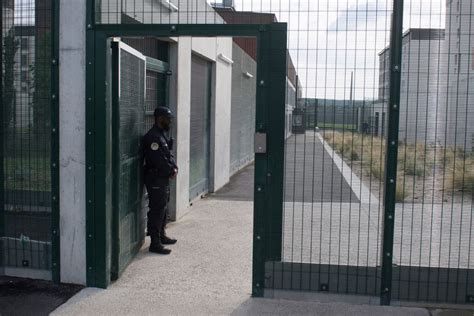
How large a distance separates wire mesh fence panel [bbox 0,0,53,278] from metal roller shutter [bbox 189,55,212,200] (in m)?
4.70

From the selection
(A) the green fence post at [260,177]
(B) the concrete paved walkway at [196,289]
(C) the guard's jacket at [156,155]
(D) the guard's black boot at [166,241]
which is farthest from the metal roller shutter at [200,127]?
(A) the green fence post at [260,177]

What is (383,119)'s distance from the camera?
535cm

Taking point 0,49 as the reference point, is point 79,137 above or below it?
below

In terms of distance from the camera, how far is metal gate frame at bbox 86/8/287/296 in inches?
210

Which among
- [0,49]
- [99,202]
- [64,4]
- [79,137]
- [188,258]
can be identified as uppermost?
[64,4]

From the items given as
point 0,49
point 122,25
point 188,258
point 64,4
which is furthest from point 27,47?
point 188,258

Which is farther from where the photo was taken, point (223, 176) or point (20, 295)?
point (223, 176)

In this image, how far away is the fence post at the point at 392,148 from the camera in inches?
202

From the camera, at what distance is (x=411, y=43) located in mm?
5168

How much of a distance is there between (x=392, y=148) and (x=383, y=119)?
31cm

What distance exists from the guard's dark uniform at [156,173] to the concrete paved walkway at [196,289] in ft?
1.21

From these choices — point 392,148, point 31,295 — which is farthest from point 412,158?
point 31,295

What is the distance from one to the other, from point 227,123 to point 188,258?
23.8 feet

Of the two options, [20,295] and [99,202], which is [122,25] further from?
[20,295]
